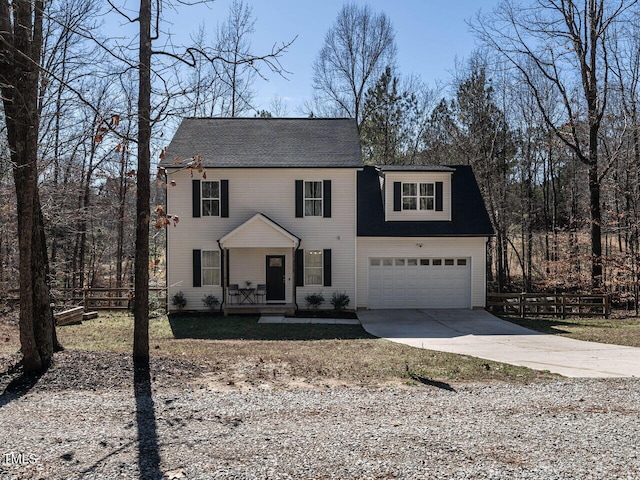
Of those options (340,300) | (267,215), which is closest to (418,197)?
(340,300)

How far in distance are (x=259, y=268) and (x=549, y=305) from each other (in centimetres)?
1095

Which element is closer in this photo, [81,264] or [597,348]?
[597,348]

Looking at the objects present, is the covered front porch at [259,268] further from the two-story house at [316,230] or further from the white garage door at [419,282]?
the white garage door at [419,282]

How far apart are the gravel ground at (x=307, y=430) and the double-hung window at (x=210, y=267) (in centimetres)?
1116

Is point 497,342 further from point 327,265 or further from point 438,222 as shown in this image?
point 327,265

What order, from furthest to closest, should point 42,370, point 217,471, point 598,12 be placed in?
1. point 598,12
2. point 42,370
3. point 217,471

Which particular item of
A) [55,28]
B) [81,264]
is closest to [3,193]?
[55,28]

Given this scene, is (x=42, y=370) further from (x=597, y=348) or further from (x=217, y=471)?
(x=597, y=348)

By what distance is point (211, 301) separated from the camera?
61.9ft

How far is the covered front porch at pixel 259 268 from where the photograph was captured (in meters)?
18.2

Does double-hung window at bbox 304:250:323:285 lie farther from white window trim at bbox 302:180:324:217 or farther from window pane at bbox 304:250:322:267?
white window trim at bbox 302:180:324:217

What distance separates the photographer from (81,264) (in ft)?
78.2

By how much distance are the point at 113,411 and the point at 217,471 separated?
231 cm

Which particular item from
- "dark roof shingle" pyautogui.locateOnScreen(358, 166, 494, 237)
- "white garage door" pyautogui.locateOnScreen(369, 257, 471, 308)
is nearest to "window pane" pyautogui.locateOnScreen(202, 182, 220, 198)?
"dark roof shingle" pyautogui.locateOnScreen(358, 166, 494, 237)
